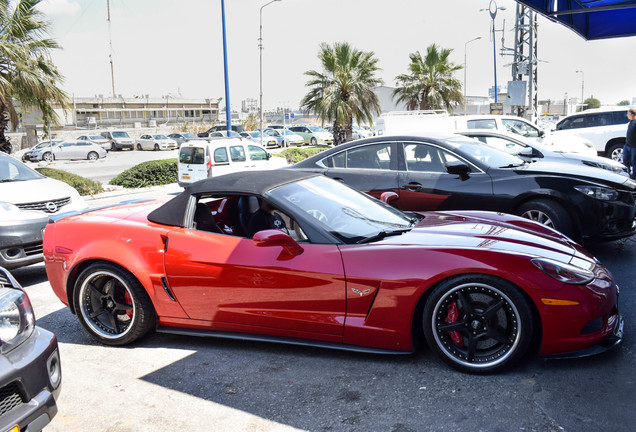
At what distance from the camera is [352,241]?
4.01 meters

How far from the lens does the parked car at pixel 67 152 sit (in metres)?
36.1

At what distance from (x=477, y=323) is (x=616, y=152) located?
1548 cm

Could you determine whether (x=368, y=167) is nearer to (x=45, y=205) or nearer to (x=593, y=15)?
(x=45, y=205)

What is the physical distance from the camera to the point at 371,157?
24.5 ft

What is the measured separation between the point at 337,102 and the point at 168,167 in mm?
11893

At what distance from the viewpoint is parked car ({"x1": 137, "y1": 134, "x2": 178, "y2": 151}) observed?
46281 millimetres

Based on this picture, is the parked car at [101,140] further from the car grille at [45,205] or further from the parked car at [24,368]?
the parked car at [24,368]

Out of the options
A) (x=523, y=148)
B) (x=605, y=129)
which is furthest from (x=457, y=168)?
(x=605, y=129)

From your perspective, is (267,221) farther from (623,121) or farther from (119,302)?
(623,121)

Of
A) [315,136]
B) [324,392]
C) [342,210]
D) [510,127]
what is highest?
[315,136]

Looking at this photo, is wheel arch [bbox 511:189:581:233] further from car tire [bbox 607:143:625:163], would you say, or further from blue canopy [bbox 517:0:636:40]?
car tire [bbox 607:143:625:163]

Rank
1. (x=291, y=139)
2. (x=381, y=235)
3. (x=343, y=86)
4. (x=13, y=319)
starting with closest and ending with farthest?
(x=13, y=319)
(x=381, y=235)
(x=343, y=86)
(x=291, y=139)

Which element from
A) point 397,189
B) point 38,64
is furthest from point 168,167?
point 397,189

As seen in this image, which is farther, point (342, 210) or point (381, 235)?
point (342, 210)
